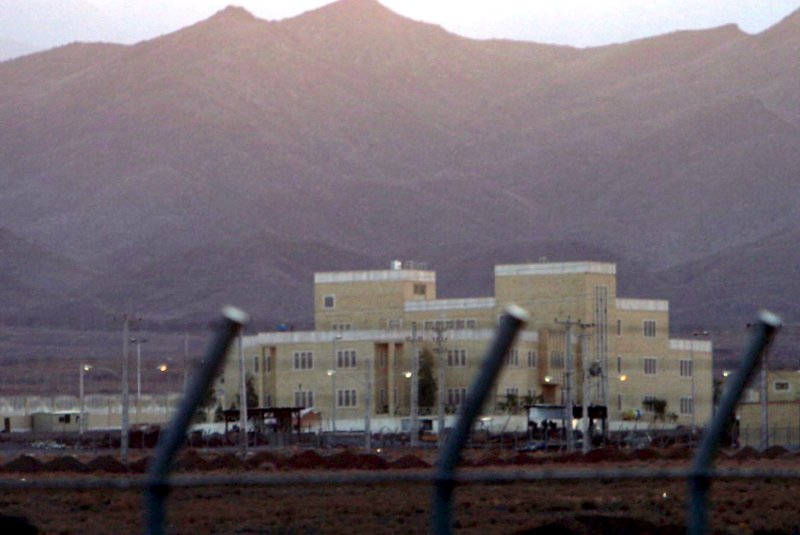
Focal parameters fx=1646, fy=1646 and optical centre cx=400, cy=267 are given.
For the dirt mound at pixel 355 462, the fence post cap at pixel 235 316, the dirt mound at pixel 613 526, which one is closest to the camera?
the fence post cap at pixel 235 316

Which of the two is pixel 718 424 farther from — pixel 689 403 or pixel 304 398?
pixel 304 398

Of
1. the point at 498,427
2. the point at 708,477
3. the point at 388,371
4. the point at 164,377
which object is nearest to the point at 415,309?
the point at 388,371

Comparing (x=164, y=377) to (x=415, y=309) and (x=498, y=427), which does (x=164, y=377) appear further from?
(x=498, y=427)

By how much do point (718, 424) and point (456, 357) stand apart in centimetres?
7062

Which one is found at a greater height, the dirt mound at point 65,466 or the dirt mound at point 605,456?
the dirt mound at point 65,466

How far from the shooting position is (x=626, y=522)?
57.3 ft

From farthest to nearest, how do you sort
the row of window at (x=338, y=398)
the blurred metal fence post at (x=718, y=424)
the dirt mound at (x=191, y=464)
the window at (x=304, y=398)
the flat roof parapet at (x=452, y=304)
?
the flat roof parapet at (x=452, y=304), the row of window at (x=338, y=398), the window at (x=304, y=398), the dirt mound at (x=191, y=464), the blurred metal fence post at (x=718, y=424)

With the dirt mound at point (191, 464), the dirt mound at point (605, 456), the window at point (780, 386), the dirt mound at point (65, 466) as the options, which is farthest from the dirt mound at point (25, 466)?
the window at point (780, 386)

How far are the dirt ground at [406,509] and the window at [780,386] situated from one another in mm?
45675

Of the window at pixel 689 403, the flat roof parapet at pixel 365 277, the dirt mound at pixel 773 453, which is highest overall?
the flat roof parapet at pixel 365 277

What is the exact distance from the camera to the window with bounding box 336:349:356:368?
9559 centimetres

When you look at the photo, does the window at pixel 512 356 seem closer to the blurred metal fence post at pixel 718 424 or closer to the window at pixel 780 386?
the blurred metal fence post at pixel 718 424

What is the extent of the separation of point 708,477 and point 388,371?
3463 inches

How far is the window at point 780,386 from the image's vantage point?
71.2 m
